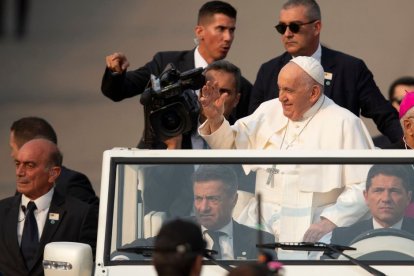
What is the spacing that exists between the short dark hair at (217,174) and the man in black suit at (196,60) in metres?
1.84

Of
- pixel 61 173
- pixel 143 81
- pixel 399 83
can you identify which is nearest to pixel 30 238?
pixel 61 173

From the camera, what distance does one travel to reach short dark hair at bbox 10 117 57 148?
12570 millimetres

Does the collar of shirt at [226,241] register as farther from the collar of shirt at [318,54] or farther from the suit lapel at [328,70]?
the collar of shirt at [318,54]

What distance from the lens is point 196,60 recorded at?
12148mm

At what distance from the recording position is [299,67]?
33.9 ft

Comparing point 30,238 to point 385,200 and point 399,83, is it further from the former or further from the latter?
point 399,83

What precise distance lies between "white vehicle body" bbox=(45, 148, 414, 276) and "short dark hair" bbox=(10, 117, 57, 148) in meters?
3.07

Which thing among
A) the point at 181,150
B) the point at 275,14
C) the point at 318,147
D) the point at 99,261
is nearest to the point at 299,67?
the point at 318,147

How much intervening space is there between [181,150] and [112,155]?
1.08 ft

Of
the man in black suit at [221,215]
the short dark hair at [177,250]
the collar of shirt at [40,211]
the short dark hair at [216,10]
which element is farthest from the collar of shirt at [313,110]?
the short dark hair at [177,250]

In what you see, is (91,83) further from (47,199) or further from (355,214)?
(355,214)

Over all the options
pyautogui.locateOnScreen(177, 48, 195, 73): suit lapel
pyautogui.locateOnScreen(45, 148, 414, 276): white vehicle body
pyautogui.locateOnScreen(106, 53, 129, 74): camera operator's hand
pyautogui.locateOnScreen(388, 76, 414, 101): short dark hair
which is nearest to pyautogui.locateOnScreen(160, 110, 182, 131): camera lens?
pyautogui.locateOnScreen(45, 148, 414, 276): white vehicle body

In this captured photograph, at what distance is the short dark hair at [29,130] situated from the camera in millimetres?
12570

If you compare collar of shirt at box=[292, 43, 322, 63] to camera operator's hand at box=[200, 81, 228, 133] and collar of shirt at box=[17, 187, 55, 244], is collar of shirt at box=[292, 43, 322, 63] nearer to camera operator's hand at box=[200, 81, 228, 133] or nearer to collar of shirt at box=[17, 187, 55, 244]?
camera operator's hand at box=[200, 81, 228, 133]
